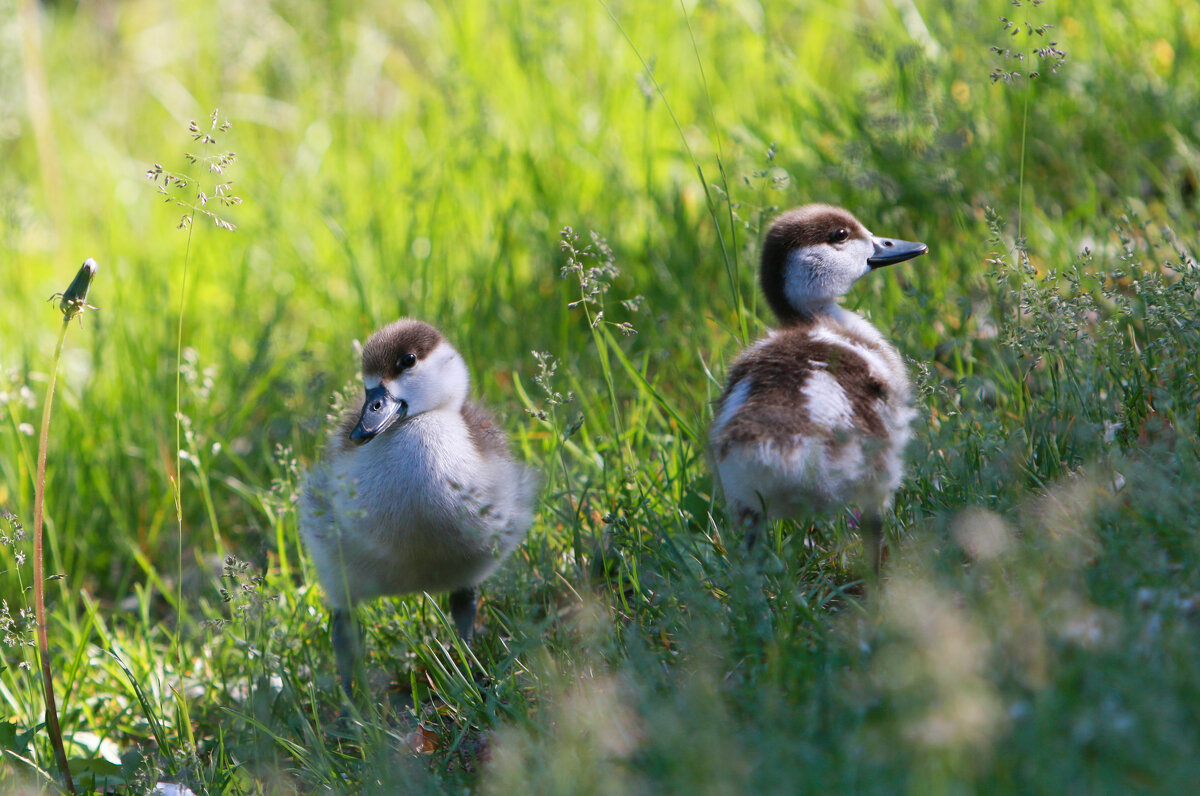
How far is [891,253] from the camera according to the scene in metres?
4.29

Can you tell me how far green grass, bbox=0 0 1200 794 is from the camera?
2.49 meters

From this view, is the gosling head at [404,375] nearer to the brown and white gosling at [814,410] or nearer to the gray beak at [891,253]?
the brown and white gosling at [814,410]

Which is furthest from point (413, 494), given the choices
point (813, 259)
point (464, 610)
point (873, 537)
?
point (813, 259)

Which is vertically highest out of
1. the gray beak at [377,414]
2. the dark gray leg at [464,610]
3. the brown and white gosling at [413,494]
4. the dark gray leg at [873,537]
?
the gray beak at [377,414]

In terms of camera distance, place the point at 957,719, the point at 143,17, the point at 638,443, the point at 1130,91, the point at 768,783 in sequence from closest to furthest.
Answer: the point at 957,719 → the point at 768,783 → the point at 638,443 → the point at 1130,91 → the point at 143,17

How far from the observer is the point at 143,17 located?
12383 millimetres

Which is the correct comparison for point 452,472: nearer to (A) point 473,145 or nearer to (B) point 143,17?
(A) point 473,145

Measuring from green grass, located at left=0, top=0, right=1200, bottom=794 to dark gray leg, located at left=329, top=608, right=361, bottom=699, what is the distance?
116 mm

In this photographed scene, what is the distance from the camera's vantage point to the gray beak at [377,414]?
12.4 ft

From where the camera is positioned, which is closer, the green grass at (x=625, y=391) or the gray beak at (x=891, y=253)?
the green grass at (x=625, y=391)

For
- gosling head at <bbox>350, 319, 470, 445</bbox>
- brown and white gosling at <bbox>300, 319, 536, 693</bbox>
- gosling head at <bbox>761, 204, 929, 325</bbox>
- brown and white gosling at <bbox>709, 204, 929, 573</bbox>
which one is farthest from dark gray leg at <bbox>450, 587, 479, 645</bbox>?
gosling head at <bbox>761, 204, 929, 325</bbox>

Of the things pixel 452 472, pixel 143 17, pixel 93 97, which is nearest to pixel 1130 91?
pixel 452 472

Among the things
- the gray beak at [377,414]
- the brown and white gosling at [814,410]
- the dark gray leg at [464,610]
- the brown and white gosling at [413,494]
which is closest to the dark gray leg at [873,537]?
the brown and white gosling at [814,410]

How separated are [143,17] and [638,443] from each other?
10.5 m
